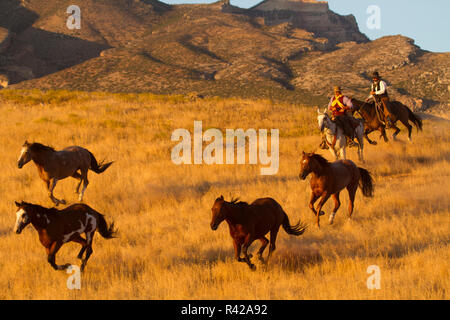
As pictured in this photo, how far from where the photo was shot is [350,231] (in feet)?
32.8

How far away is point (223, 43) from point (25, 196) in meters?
109

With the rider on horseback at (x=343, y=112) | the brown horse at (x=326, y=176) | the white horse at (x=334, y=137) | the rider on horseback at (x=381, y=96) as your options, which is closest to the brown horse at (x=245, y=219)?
the brown horse at (x=326, y=176)

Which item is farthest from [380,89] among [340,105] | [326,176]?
[326,176]

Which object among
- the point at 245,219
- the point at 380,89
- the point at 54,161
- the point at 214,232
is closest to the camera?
the point at 245,219

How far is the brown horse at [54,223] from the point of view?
7.08 metres

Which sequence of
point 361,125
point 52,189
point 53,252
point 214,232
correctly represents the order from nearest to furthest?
point 53,252 → point 214,232 → point 52,189 → point 361,125

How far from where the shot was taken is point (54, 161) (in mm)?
11734

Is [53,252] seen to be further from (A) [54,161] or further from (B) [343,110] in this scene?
(B) [343,110]

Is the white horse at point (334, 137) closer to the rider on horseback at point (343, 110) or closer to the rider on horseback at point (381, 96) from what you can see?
the rider on horseback at point (343, 110)

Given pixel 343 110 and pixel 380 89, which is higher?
pixel 380 89

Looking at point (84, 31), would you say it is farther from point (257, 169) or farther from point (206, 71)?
point (257, 169)

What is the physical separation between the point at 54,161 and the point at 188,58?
3587 inches

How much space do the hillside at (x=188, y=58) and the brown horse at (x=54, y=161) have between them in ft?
176
